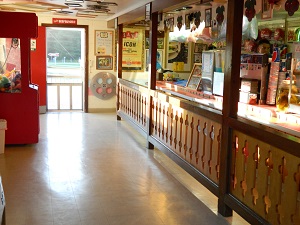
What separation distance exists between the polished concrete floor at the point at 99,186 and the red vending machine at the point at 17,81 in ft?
1.05

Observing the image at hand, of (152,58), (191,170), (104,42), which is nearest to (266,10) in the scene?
(191,170)

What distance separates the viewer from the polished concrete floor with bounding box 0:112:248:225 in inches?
159

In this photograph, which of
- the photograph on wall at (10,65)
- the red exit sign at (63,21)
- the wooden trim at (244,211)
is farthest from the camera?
the red exit sign at (63,21)

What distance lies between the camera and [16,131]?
684 cm

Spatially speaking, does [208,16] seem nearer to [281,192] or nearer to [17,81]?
[281,192]

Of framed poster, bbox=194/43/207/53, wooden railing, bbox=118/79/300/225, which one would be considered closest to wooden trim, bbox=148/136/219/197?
wooden railing, bbox=118/79/300/225

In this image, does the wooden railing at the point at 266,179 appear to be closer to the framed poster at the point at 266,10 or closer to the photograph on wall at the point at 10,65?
the framed poster at the point at 266,10

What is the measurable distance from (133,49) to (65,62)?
2.40 metres

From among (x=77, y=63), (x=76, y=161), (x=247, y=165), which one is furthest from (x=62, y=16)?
(x=247, y=165)

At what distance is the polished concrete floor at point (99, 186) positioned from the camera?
404cm

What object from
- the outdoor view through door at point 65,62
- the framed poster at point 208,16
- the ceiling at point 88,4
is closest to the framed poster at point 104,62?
the outdoor view through door at point 65,62

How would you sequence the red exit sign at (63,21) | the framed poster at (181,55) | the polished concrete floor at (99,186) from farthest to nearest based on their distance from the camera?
the red exit sign at (63,21) < the framed poster at (181,55) < the polished concrete floor at (99,186)

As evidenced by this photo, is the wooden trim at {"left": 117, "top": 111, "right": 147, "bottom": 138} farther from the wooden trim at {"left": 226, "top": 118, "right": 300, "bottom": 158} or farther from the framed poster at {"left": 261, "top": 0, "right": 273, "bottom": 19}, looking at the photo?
the framed poster at {"left": 261, "top": 0, "right": 273, "bottom": 19}

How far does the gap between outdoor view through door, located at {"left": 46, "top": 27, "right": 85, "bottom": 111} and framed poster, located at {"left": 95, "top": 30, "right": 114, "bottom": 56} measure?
0.52m
